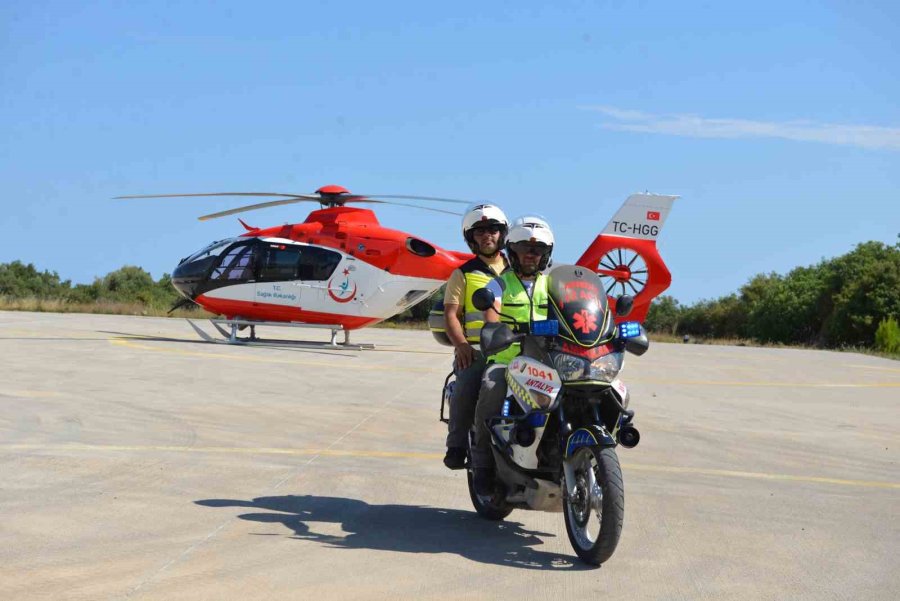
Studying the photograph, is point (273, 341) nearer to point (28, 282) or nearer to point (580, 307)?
point (580, 307)

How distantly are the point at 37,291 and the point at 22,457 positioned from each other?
54.2 metres

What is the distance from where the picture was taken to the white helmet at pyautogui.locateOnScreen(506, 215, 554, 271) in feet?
21.9

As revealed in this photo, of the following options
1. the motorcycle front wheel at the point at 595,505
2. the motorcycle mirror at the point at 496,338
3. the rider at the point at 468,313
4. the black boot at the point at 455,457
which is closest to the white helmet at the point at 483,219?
the rider at the point at 468,313

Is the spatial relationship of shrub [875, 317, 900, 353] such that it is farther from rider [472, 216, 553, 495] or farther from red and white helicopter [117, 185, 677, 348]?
rider [472, 216, 553, 495]

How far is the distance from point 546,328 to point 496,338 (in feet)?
1.14

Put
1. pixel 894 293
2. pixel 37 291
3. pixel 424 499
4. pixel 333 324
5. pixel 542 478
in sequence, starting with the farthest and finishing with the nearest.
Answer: pixel 37 291 < pixel 894 293 < pixel 333 324 < pixel 424 499 < pixel 542 478

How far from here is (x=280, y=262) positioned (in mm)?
24141

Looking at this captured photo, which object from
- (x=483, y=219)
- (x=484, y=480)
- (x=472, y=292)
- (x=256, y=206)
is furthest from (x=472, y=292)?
(x=256, y=206)

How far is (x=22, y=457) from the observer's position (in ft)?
27.6

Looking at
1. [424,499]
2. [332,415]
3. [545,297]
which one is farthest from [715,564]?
[332,415]

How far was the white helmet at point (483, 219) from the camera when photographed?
7371 millimetres

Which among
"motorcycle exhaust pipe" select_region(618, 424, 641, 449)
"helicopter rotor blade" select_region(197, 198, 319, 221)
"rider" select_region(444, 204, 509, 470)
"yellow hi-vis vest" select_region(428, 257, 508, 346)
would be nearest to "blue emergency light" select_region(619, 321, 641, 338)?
"motorcycle exhaust pipe" select_region(618, 424, 641, 449)

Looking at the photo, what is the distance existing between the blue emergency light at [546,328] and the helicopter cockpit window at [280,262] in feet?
61.0

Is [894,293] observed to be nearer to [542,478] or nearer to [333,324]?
[333,324]
